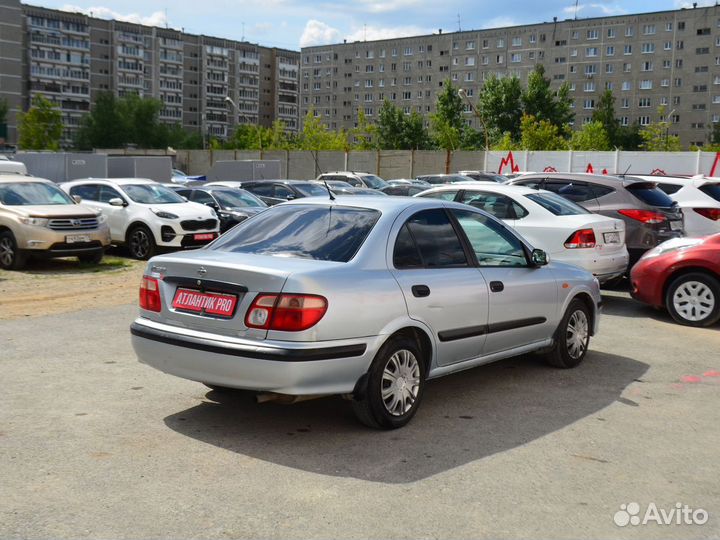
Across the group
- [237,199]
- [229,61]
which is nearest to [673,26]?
[229,61]

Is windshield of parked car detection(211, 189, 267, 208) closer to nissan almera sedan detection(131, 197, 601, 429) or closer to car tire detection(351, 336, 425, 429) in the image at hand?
nissan almera sedan detection(131, 197, 601, 429)

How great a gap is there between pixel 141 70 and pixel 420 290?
5291 inches

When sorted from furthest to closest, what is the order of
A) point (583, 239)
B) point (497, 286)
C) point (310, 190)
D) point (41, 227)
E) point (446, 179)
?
point (446, 179) → point (310, 190) → point (41, 227) → point (583, 239) → point (497, 286)

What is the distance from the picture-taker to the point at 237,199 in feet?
65.7

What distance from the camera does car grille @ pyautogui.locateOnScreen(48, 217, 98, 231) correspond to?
14609 millimetres

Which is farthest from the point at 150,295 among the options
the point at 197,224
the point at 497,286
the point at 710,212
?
the point at 710,212

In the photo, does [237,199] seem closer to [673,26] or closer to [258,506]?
[258,506]

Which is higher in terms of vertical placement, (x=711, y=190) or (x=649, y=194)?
(x=711, y=190)

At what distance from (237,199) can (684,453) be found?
51.9ft

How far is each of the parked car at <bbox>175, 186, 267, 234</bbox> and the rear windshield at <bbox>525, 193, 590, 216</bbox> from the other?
29.7 feet

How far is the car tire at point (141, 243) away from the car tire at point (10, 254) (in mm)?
2747

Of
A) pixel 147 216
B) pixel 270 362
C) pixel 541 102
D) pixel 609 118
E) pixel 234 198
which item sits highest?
pixel 609 118

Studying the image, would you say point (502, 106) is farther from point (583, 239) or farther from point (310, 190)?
point (583, 239)

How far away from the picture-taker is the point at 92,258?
51.9 feet
